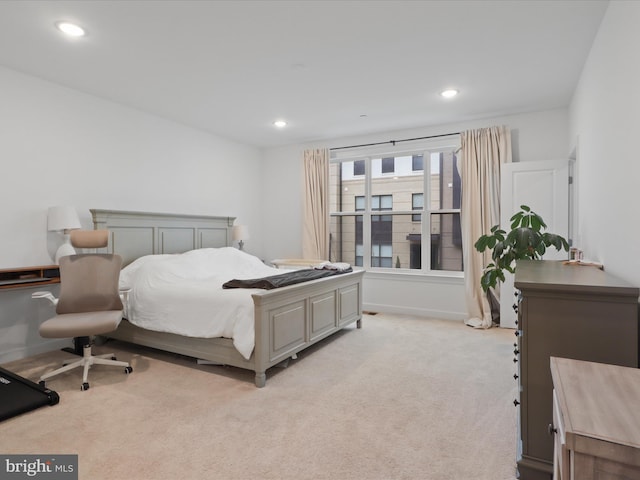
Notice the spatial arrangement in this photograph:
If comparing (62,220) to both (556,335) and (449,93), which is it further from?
(449,93)

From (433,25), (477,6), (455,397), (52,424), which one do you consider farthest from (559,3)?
(52,424)

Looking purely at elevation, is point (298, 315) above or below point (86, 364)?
above

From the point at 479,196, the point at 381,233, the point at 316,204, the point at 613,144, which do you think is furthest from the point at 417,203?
the point at 613,144

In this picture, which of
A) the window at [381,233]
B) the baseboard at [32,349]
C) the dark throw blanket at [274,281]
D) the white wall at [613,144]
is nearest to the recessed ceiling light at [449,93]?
the white wall at [613,144]

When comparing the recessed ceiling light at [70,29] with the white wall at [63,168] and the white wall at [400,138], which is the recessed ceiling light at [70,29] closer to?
the white wall at [63,168]

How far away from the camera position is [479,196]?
4.66m

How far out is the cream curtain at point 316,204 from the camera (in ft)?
18.6

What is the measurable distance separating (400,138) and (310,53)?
2561 millimetres

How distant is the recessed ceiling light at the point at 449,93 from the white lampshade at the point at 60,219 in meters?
3.87

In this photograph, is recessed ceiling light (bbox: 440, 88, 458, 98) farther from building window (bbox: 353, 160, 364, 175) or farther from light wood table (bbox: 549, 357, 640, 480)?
light wood table (bbox: 549, 357, 640, 480)

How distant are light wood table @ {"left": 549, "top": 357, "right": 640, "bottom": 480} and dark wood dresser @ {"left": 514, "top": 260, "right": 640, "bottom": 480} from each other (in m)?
0.51

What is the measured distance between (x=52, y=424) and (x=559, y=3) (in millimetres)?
4156

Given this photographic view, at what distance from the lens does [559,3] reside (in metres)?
2.33

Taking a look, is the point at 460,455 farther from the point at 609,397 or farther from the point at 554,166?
the point at 554,166
